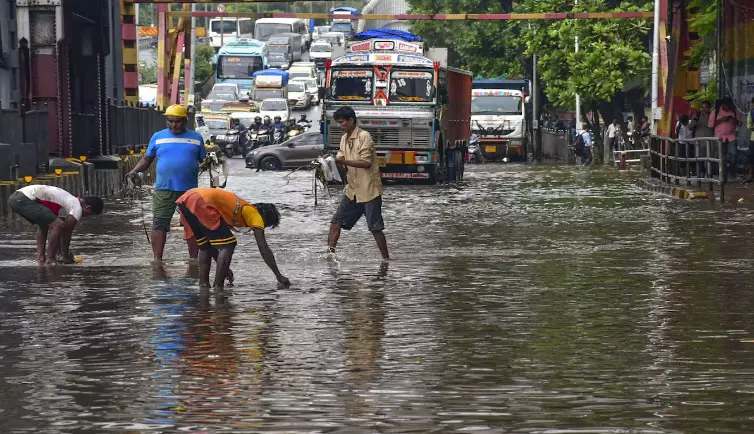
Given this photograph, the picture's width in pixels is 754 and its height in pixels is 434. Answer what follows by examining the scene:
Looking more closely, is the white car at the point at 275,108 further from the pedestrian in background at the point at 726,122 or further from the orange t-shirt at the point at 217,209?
the orange t-shirt at the point at 217,209

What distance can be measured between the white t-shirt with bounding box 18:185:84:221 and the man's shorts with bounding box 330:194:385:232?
120 inches

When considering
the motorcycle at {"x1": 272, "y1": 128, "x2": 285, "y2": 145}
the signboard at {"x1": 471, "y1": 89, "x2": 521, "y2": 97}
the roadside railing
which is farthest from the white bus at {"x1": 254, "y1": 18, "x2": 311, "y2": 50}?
the roadside railing

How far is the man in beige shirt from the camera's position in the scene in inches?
663

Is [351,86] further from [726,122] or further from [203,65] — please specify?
[203,65]

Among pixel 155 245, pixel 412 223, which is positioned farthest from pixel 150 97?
pixel 155 245

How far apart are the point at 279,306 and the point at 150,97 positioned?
2905 inches

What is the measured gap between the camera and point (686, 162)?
98.6ft

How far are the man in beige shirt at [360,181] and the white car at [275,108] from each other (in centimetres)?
6045

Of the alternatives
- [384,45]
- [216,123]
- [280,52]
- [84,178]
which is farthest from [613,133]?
[280,52]

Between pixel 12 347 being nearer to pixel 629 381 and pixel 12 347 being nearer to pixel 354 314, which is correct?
pixel 354 314

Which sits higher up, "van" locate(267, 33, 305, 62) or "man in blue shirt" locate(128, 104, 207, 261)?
"van" locate(267, 33, 305, 62)

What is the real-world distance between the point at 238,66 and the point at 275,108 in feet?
43.6

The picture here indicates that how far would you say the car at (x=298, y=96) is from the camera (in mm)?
84875

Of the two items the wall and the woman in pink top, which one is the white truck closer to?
the wall
